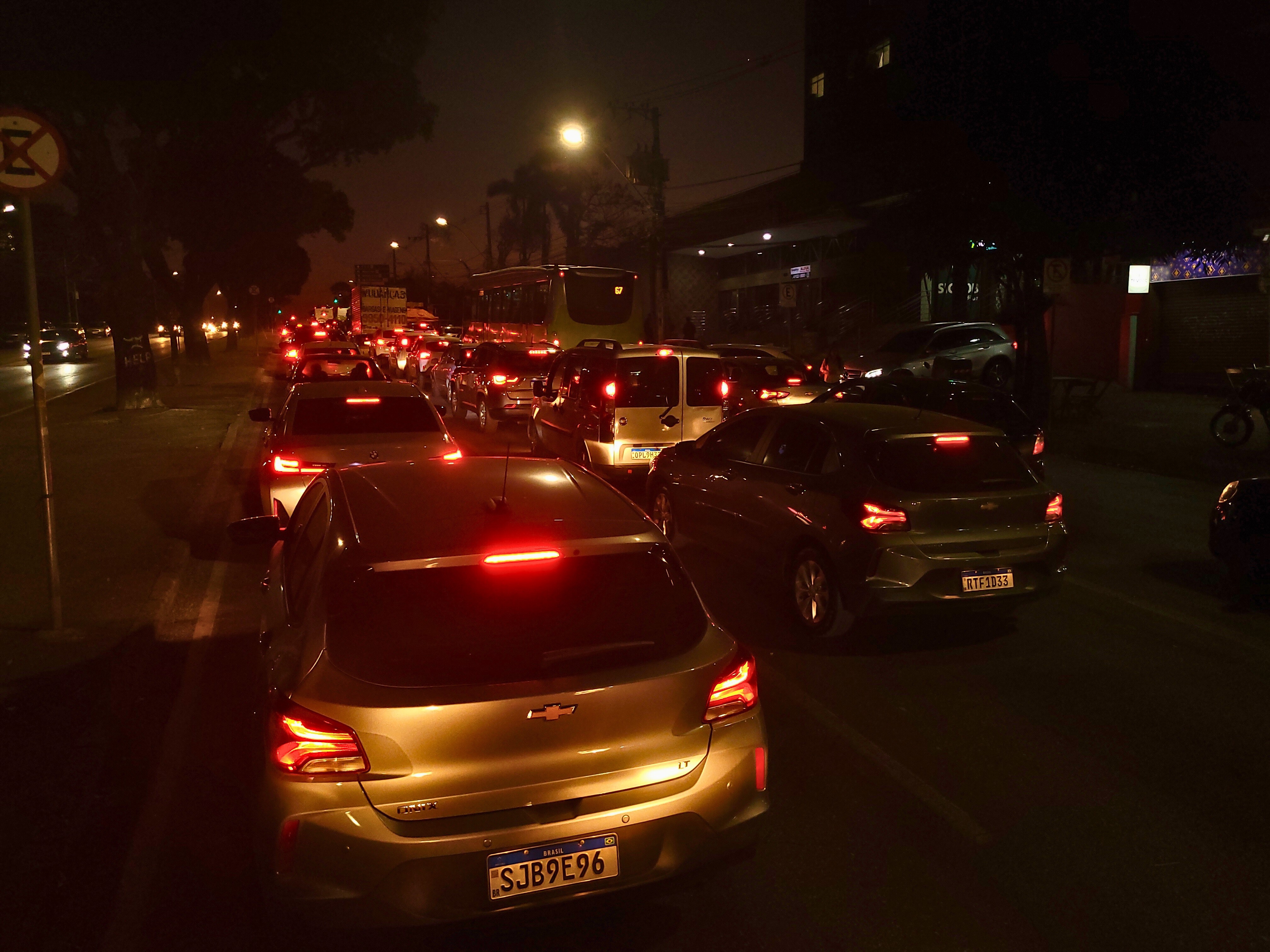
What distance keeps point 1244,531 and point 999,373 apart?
1823cm

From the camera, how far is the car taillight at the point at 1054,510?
7066 mm

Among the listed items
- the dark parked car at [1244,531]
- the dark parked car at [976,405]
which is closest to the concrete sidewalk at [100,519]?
the dark parked car at [976,405]

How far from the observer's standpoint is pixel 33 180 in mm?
6676

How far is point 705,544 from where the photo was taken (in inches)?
344

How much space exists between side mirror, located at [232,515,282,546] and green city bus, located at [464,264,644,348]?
813 inches

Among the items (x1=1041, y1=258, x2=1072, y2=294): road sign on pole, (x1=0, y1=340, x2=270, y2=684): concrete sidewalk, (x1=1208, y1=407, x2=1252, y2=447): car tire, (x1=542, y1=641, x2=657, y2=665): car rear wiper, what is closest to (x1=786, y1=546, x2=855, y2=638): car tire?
(x1=542, y1=641, x2=657, y2=665): car rear wiper

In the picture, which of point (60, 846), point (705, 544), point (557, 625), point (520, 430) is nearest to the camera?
point (557, 625)

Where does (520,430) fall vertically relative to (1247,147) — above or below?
below

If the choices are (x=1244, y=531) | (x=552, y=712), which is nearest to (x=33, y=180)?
(x=552, y=712)

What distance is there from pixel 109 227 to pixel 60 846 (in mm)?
22121

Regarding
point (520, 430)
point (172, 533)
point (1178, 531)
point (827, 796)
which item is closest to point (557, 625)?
point (827, 796)

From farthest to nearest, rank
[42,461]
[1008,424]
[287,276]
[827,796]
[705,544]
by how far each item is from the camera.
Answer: [287,276] → [1008,424] → [705,544] → [42,461] → [827,796]

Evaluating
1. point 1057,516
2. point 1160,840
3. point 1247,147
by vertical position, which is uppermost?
point 1247,147

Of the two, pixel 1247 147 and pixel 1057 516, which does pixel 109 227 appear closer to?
pixel 1057 516
